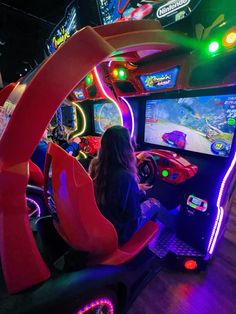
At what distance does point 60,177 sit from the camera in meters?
0.84

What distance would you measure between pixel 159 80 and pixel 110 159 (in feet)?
4.12

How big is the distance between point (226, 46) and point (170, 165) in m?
1.01

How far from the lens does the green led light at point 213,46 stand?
131 cm

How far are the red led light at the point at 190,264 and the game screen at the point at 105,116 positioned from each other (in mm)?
2211

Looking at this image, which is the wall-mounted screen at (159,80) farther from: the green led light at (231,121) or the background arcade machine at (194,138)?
the green led light at (231,121)

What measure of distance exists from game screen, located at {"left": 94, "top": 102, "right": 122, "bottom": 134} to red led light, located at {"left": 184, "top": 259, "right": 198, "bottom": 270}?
2.21 meters

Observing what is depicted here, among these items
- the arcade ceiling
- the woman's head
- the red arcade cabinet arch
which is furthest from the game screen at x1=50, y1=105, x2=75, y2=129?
the red arcade cabinet arch

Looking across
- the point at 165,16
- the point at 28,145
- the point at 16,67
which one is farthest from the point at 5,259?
the point at 16,67

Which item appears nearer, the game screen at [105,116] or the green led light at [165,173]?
the green led light at [165,173]

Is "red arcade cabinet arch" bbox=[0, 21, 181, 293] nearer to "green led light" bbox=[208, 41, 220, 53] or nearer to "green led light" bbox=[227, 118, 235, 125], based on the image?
"green led light" bbox=[208, 41, 220, 53]

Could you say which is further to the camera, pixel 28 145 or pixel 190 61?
pixel 190 61

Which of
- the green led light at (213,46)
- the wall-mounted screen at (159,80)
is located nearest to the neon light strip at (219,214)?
the green led light at (213,46)

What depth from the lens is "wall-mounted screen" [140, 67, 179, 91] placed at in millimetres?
1801

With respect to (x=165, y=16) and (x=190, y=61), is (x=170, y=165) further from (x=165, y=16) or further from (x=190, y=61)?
(x=165, y=16)
